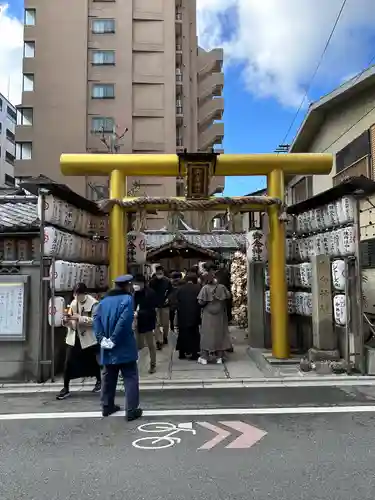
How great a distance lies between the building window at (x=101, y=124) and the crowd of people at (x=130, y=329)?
29.2m

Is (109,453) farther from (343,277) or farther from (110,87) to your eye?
(110,87)

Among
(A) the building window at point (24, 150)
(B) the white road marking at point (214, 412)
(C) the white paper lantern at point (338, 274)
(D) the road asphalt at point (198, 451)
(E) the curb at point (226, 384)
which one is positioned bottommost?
(D) the road asphalt at point (198, 451)

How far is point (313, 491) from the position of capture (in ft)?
13.4

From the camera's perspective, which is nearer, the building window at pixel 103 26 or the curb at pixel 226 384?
the curb at pixel 226 384

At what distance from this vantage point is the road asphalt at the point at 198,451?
4152mm

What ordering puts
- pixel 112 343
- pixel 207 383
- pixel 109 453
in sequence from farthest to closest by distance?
pixel 207 383 < pixel 112 343 < pixel 109 453

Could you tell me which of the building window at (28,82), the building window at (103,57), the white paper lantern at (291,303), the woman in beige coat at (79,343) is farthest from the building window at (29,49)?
the woman in beige coat at (79,343)

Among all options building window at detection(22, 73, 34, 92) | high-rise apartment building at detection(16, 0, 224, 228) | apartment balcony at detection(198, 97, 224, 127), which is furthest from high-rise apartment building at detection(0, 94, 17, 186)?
apartment balcony at detection(198, 97, 224, 127)

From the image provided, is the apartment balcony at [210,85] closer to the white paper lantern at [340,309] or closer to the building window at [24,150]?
the building window at [24,150]

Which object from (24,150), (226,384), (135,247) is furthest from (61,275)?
(24,150)

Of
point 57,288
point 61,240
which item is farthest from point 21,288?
point 61,240

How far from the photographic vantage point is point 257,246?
1102 centimetres

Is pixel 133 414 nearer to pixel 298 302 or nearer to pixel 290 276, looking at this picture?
pixel 298 302

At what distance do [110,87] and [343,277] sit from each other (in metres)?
35.1
